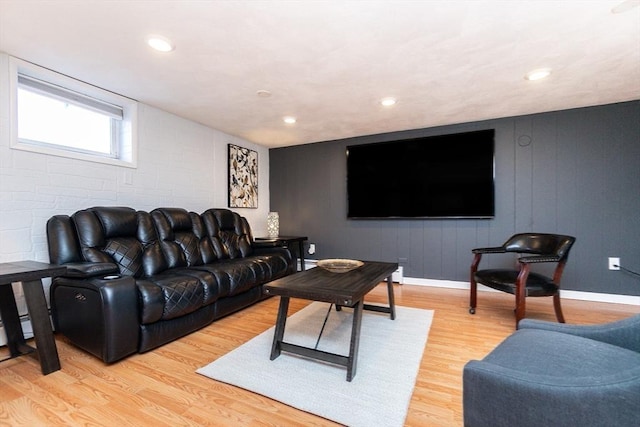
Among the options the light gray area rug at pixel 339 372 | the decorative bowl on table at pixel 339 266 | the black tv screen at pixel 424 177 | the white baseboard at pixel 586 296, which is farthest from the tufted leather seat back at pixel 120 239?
the white baseboard at pixel 586 296

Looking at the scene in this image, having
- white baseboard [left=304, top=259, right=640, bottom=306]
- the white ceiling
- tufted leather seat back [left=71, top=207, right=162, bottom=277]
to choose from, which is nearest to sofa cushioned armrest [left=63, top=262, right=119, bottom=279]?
tufted leather seat back [left=71, top=207, right=162, bottom=277]

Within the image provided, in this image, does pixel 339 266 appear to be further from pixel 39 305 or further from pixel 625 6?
pixel 625 6

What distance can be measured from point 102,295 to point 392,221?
341cm

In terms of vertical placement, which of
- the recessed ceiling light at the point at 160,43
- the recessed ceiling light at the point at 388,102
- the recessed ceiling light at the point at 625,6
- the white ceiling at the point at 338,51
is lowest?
the recessed ceiling light at the point at 625,6

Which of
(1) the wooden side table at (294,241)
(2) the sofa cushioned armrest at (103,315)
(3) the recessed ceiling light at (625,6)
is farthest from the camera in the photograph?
(1) the wooden side table at (294,241)

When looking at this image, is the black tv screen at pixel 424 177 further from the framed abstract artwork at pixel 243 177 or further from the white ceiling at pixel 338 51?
the framed abstract artwork at pixel 243 177

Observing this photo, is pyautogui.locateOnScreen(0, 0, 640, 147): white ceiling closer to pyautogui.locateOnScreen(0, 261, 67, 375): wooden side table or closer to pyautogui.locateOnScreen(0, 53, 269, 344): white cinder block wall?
pyautogui.locateOnScreen(0, 53, 269, 344): white cinder block wall

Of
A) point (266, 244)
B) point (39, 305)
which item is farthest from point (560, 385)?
point (266, 244)

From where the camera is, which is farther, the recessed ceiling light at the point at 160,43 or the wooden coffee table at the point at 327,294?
the recessed ceiling light at the point at 160,43

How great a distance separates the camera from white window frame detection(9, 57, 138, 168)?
214 cm

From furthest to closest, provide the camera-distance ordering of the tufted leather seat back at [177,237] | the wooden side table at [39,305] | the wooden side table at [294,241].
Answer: the wooden side table at [294,241] < the tufted leather seat back at [177,237] < the wooden side table at [39,305]

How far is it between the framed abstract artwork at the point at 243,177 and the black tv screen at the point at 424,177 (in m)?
1.53

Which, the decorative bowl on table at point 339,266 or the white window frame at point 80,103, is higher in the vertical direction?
the white window frame at point 80,103

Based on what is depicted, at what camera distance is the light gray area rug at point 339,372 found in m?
1.44
